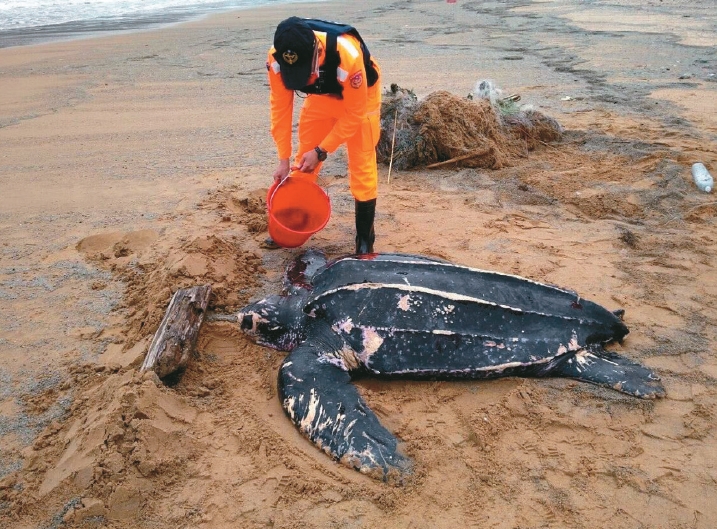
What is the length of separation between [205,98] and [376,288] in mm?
5097

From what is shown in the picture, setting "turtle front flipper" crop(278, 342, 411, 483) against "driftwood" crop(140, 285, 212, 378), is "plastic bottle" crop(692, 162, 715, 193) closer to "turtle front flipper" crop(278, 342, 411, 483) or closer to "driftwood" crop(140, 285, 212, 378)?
"turtle front flipper" crop(278, 342, 411, 483)

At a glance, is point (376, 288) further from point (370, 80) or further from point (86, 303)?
point (86, 303)

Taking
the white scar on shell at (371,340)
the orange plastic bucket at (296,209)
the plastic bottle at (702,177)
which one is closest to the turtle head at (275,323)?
the white scar on shell at (371,340)

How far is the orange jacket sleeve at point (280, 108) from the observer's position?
278cm

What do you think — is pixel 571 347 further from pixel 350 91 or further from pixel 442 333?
pixel 350 91

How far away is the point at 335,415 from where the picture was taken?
1.99m

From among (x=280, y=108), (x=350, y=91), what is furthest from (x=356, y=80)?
(x=280, y=108)

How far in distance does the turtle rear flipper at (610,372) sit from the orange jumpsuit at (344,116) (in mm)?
1366

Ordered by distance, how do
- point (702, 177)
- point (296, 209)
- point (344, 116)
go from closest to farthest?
1. point (344, 116)
2. point (296, 209)
3. point (702, 177)

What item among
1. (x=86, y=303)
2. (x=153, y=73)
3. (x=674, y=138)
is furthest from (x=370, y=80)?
(x=153, y=73)

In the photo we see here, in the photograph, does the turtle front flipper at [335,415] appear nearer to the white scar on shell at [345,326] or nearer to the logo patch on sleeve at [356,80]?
the white scar on shell at [345,326]

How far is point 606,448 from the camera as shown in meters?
1.91

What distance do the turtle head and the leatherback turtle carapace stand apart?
7cm

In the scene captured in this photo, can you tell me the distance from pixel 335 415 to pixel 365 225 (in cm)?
133
